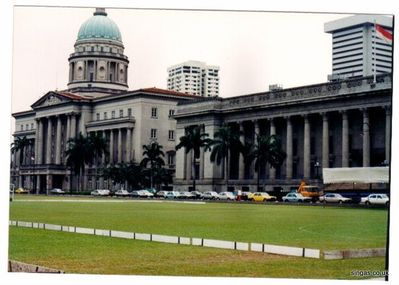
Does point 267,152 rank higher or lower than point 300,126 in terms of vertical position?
lower

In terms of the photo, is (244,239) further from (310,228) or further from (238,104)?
(238,104)

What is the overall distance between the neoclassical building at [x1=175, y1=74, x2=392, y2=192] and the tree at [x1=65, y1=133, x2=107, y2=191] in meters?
16.4

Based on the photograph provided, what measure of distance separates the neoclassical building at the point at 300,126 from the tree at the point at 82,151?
1644 cm

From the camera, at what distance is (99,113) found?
114 metres

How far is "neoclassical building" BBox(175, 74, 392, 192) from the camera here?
77000 millimetres

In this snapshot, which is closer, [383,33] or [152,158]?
[383,33]

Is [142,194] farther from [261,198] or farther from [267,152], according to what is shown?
[261,198]

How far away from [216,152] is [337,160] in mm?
15392

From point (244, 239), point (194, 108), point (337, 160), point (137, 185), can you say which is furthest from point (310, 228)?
point (194, 108)

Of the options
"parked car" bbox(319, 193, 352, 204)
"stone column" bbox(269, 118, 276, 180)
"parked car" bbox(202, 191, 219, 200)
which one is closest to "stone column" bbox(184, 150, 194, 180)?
"stone column" bbox(269, 118, 276, 180)

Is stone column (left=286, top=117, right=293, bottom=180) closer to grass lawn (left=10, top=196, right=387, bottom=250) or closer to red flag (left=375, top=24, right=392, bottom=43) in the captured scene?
grass lawn (left=10, top=196, right=387, bottom=250)

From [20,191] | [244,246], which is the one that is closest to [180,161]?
[20,191]

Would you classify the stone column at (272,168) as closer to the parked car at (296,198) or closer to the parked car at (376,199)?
the parked car at (296,198)

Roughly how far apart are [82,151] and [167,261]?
6590 centimetres
